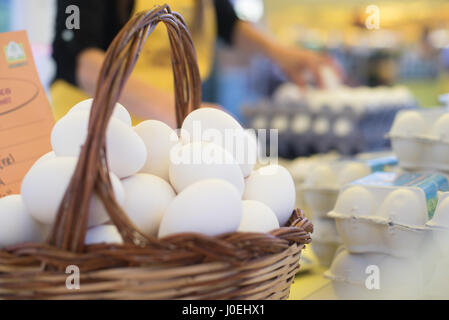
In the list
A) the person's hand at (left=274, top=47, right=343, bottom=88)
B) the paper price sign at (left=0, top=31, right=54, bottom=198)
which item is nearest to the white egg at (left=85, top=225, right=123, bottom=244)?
the paper price sign at (left=0, top=31, right=54, bottom=198)

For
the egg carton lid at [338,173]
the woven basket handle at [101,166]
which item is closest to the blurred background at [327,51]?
the egg carton lid at [338,173]

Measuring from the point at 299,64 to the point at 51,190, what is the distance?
7.48ft

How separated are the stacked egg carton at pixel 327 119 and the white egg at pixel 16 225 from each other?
73.1 inches

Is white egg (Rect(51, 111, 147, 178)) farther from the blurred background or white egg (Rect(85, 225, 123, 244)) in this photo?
the blurred background

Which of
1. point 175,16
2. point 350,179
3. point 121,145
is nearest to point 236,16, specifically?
point 350,179

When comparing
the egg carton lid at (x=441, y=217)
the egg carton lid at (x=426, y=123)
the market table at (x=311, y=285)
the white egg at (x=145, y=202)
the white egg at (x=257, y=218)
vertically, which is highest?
the egg carton lid at (x=426, y=123)

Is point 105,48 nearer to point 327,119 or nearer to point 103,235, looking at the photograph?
point 327,119

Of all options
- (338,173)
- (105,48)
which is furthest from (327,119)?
(338,173)

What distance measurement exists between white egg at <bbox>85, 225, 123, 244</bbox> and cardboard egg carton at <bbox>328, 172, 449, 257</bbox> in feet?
1.63

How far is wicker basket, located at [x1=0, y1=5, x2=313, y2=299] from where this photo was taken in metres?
0.62

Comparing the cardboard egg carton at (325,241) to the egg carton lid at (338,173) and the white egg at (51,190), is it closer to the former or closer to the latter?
A: the egg carton lid at (338,173)

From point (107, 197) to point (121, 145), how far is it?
0.11 metres

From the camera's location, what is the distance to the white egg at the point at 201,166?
774 millimetres
